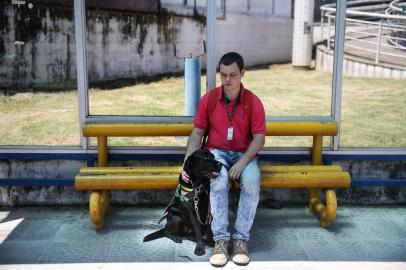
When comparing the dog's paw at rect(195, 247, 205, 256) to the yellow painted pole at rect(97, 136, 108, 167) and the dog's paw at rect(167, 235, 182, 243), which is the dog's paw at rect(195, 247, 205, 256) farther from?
the yellow painted pole at rect(97, 136, 108, 167)

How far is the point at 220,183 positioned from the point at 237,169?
15 cm

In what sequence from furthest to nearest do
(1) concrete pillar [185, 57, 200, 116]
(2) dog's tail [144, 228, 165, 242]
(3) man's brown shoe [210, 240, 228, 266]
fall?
(1) concrete pillar [185, 57, 200, 116]
(2) dog's tail [144, 228, 165, 242]
(3) man's brown shoe [210, 240, 228, 266]

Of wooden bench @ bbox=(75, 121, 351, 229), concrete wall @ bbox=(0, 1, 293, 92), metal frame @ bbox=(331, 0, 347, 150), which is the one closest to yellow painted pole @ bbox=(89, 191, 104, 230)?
wooden bench @ bbox=(75, 121, 351, 229)

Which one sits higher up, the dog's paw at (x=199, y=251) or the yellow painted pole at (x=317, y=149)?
the yellow painted pole at (x=317, y=149)

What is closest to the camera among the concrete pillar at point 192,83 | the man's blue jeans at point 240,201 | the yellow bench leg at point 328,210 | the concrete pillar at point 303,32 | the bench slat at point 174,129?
the man's blue jeans at point 240,201

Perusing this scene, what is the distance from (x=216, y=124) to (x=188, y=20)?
15.4 feet

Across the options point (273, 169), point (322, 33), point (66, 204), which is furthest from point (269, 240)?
point (322, 33)

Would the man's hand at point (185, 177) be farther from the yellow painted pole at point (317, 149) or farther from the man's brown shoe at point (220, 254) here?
the yellow painted pole at point (317, 149)

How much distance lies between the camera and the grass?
6.32m

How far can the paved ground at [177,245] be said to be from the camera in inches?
127

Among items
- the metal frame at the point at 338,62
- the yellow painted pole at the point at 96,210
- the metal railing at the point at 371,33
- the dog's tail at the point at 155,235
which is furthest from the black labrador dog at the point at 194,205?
the metal railing at the point at 371,33

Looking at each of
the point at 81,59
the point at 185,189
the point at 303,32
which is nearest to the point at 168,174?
the point at 185,189

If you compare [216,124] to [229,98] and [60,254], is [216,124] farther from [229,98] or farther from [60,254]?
[60,254]

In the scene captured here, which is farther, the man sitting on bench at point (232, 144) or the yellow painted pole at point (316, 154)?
the yellow painted pole at point (316, 154)
